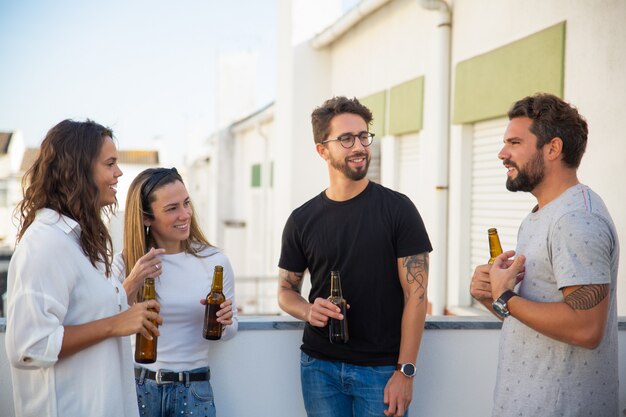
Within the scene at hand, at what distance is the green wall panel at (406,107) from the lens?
8797 mm

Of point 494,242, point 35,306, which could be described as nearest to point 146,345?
point 35,306

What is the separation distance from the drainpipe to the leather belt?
17.5ft

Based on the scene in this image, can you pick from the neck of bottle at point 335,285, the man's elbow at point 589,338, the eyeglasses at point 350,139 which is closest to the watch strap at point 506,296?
the man's elbow at point 589,338

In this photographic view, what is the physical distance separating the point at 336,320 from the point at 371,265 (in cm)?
29

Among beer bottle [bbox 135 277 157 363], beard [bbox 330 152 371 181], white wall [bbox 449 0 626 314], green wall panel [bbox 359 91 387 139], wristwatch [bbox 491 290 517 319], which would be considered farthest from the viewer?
green wall panel [bbox 359 91 387 139]

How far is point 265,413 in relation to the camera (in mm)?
3709

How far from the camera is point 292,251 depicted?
3469 mm

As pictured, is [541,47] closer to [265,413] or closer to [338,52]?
[265,413]

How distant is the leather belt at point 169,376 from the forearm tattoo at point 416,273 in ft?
3.32

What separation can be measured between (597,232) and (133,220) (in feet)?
6.52

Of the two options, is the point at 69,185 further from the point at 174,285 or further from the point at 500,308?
the point at 500,308

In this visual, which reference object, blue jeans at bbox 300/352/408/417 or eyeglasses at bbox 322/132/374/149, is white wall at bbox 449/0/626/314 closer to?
eyeglasses at bbox 322/132/374/149

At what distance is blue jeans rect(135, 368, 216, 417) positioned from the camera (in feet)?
9.99

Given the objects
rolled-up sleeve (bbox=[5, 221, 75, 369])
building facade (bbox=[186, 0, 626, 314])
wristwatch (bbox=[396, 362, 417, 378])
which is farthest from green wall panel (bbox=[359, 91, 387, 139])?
rolled-up sleeve (bbox=[5, 221, 75, 369])
